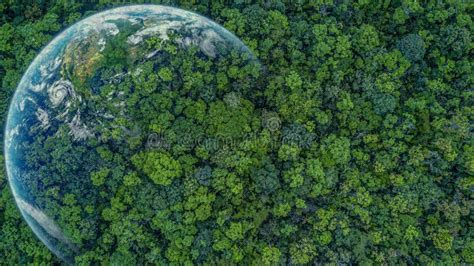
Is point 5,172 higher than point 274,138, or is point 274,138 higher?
point 274,138

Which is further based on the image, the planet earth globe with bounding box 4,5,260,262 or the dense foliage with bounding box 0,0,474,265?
the planet earth globe with bounding box 4,5,260,262

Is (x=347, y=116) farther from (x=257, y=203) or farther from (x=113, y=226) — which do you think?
(x=113, y=226)

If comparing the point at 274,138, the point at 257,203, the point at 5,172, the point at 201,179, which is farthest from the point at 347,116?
the point at 5,172

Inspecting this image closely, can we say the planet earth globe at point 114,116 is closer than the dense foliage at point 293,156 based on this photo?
No
